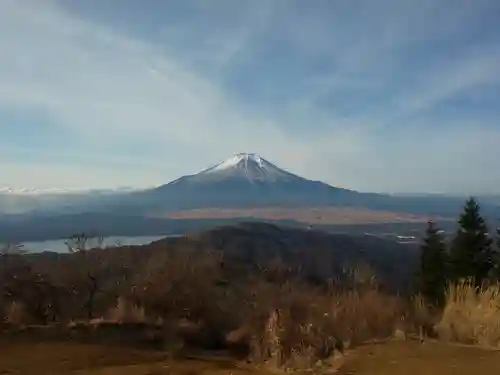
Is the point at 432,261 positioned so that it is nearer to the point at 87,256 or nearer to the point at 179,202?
the point at 87,256

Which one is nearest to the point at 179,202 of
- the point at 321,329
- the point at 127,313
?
the point at 127,313

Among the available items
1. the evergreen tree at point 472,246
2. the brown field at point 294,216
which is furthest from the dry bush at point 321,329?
the brown field at point 294,216

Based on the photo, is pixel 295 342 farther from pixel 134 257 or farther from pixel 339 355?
pixel 134 257

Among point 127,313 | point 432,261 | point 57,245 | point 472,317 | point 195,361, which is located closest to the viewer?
point 472,317

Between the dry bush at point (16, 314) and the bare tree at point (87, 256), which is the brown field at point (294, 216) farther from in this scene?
the dry bush at point (16, 314)

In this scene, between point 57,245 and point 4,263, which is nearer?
point 4,263

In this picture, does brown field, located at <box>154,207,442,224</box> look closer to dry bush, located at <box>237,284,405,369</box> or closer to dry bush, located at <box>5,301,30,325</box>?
dry bush, located at <box>5,301,30,325</box>

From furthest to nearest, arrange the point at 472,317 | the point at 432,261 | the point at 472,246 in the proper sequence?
the point at 432,261 < the point at 472,246 < the point at 472,317
